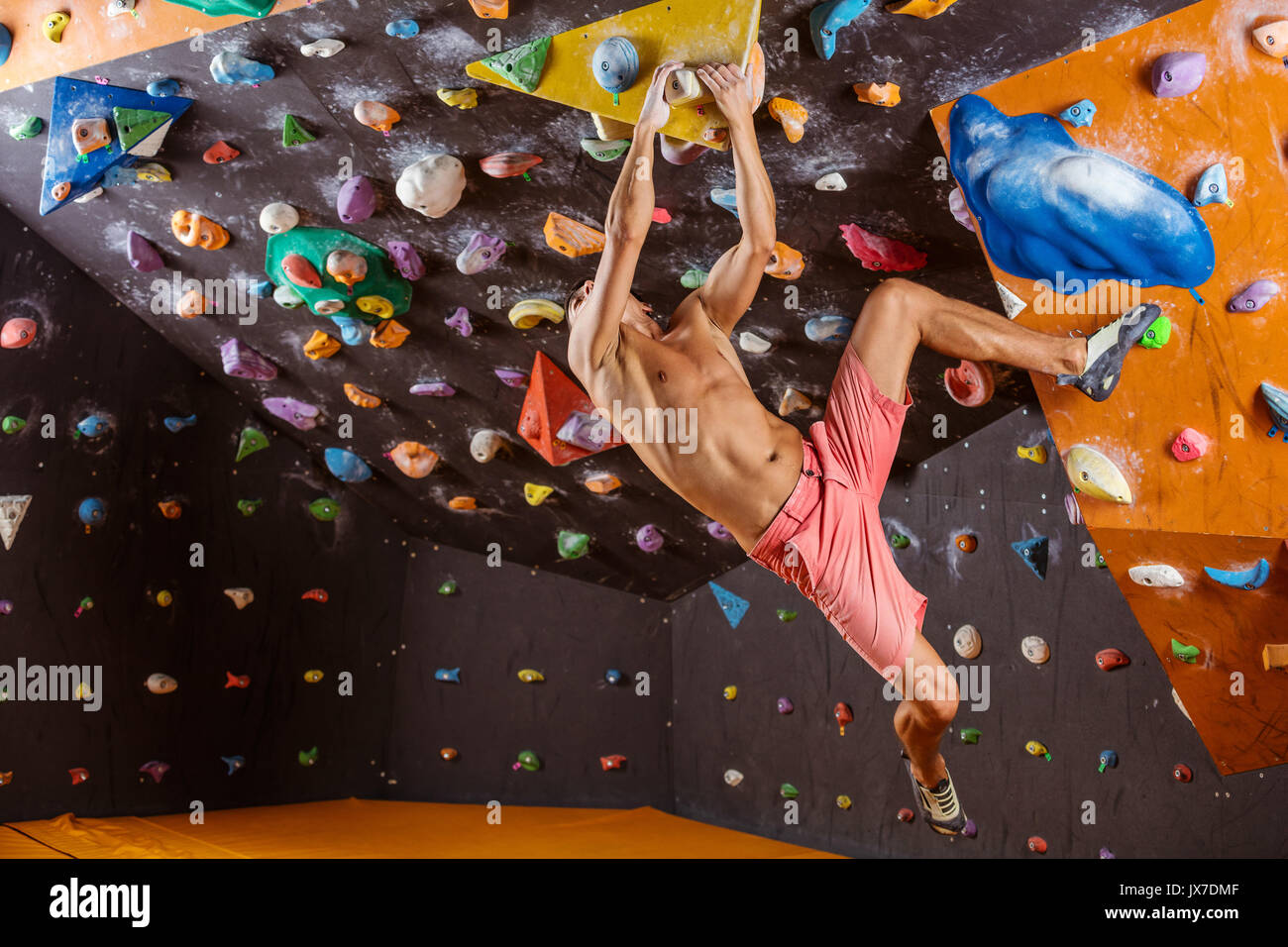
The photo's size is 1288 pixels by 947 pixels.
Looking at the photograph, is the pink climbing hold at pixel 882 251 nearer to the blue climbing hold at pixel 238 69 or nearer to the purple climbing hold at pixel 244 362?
the blue climbing hold at pixel 238 69

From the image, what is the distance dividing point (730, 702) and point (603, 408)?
7.43ft

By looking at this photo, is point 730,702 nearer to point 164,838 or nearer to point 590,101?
point 164,838

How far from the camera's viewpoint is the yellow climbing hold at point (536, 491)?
429cm

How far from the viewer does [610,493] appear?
13.8 ft

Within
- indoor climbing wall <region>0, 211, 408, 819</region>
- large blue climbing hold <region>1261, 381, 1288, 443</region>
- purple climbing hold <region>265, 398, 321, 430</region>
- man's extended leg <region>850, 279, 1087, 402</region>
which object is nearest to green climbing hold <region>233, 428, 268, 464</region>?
indoor climbing wall <region>0, 211, 408, 819</region>

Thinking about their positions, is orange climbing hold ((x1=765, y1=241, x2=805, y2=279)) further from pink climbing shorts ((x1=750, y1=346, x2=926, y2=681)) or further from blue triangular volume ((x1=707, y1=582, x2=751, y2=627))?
blue triangular volume ((x1=707, y1=582, x2=751, y2=627))

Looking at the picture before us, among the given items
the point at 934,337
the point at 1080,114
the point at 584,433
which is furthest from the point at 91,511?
the point at 1080,114

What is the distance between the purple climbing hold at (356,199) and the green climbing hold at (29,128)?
41.4 inches

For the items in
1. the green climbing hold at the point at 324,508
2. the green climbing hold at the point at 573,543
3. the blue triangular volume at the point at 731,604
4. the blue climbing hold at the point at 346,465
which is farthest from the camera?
the green climbing hold at the point at 324,508

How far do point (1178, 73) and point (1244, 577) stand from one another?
1283 mm

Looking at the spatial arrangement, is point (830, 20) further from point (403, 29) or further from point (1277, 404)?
point (1277, 404)

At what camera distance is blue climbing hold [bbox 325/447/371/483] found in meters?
4.63

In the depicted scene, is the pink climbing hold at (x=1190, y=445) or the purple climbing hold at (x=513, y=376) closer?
the pink climbing hold at (x=1190, y=445)

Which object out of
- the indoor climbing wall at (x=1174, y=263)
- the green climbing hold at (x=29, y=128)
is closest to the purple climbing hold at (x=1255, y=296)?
the indoor climbing wall at (x=1174, y=263)
